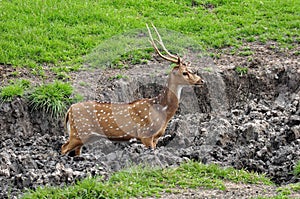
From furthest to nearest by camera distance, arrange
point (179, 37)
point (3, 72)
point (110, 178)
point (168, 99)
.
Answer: point (179, 37) → point (3, 72) → point (168, 99) → point (110, 178)

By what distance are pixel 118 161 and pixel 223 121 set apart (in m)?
2.17

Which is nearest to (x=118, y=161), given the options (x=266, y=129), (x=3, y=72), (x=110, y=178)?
(x=110, y=178)

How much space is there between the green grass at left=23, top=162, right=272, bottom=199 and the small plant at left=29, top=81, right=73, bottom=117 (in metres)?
2.43

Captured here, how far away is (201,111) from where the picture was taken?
41.9ft

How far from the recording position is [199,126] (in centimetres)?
1179

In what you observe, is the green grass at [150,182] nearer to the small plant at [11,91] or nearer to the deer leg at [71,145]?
the deer leg at [71,145]

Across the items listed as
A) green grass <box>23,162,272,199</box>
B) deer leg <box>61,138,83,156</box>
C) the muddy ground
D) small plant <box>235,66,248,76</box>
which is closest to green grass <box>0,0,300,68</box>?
the muddy ground

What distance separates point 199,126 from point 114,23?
11.7 ft

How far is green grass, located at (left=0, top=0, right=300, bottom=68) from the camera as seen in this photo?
524 inches

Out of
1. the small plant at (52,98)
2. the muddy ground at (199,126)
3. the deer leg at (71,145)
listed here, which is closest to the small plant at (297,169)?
the muddy ground at (199,126)

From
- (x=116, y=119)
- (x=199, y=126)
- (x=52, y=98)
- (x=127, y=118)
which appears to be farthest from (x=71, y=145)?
(x=199, y=126)

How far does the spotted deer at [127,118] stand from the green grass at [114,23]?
7.32ft

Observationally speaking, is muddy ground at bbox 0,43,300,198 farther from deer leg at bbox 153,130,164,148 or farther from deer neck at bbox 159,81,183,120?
deer neck at bbox 159,81,183,120

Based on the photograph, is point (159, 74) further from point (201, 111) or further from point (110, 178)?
point (110, 178)
